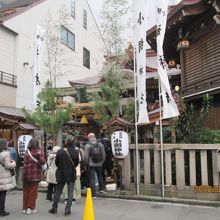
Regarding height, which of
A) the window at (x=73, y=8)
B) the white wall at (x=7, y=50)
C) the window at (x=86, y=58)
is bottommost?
the white wall at (x=7, y=50)

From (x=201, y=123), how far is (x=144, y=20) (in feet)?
11.8

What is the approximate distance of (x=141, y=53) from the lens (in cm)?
1058

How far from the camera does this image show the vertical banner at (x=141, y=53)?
10461 mm

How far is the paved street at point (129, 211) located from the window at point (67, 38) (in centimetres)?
1826

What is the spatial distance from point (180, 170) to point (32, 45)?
639 inches

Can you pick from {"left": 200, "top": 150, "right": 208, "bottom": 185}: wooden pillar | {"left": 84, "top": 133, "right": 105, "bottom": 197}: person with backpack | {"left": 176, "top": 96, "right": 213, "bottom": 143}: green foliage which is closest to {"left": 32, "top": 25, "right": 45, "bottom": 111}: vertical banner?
{"left": 84, "top": 133, "right": 105, "bottom": 197}: person with backpack

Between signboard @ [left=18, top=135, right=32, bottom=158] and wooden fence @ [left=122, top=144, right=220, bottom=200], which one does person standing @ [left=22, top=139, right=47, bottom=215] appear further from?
signboard @ [left=18, top=135, right=32, bottom=158]

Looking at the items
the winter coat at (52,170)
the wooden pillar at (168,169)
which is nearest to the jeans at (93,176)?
the winter coat at (52,170)

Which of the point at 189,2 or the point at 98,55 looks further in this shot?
the point at 98,55

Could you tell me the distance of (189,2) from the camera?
1147 centimetres

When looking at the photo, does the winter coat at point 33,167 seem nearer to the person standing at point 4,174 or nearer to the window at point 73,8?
the person standing at point 4,174

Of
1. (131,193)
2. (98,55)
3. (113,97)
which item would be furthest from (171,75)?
(98,55)

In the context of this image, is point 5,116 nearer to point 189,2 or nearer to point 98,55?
point 189,2

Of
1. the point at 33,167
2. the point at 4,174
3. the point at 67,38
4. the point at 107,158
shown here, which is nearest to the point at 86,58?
the point at 67,38
